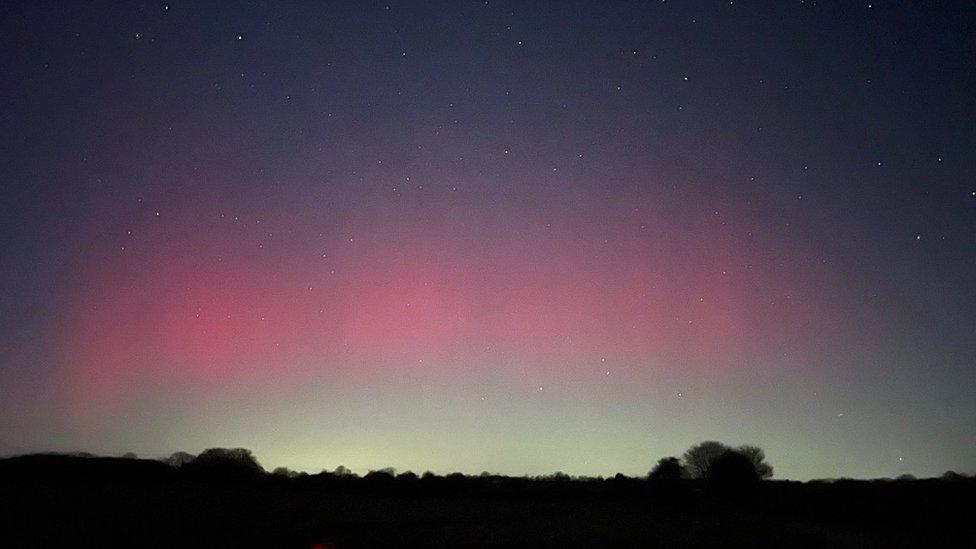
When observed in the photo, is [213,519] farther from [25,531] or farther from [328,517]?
[25,531]

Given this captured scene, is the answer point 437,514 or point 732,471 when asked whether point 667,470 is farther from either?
point 437,514

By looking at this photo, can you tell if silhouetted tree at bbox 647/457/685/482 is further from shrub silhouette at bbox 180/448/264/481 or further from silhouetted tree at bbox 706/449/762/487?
shrub silhouette at bbox 180/448/264/481

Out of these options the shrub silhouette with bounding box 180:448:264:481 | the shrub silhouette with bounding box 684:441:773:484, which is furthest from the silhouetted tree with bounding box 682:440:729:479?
the shrub silhouette with bounding box 180:448:264:481

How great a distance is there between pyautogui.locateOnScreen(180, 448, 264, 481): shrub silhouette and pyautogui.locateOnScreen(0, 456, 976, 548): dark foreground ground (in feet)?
8.00

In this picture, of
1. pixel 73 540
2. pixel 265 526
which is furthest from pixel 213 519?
pixel 73 540

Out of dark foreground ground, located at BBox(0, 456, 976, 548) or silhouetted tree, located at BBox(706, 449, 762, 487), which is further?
silhouetted tree, located at BBox(706, 449, 762, 487)

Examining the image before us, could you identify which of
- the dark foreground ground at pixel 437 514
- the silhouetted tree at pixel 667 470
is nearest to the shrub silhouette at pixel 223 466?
the dark foreground ground at pixel 437 514

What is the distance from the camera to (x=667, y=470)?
67.6m

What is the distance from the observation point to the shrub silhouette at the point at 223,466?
60875mm

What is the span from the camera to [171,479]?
52469 mm

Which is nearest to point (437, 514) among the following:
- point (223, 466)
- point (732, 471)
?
point (223, 466)

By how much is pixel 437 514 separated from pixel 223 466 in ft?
109

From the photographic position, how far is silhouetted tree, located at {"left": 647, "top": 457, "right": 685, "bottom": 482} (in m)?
64.2

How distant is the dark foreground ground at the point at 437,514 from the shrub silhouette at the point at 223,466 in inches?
96.0
